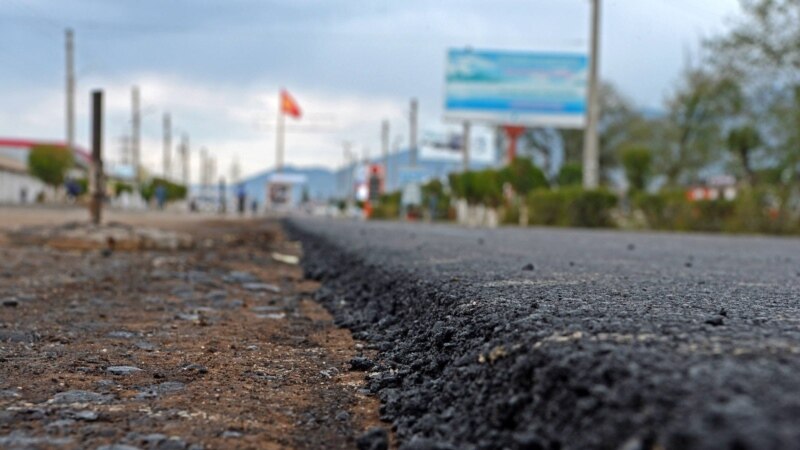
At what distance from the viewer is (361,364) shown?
302cm

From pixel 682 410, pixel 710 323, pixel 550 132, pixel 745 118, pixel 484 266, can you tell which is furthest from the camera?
pixel 550 132

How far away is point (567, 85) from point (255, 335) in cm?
3377

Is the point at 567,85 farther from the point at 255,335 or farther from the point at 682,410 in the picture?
the point at 682,410

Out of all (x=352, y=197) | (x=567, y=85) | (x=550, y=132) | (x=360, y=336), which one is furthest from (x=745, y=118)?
(x=352, y=197)

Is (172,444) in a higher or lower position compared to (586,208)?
lower

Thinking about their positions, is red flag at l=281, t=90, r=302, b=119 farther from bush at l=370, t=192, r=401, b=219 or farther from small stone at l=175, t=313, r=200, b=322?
small stone at l=175, t=313, r=200, b=322

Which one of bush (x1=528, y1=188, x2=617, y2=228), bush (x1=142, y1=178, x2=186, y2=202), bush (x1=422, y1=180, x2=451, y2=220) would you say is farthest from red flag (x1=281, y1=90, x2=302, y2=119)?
bush (x1=528, y1=188, x2=617, y2=228)

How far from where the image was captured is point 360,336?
3703 millimetres

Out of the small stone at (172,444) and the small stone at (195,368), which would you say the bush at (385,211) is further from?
the small stone at (172,444)

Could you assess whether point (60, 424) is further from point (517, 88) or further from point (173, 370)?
point (517, 88)

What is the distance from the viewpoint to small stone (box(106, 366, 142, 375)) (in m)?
2.83

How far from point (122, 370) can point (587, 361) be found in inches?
68.6

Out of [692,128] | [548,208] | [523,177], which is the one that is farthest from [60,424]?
[692,128]

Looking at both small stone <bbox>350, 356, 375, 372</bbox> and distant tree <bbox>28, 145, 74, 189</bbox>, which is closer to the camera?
small stone <bbox>350, 356, 375, 372</bbox>
